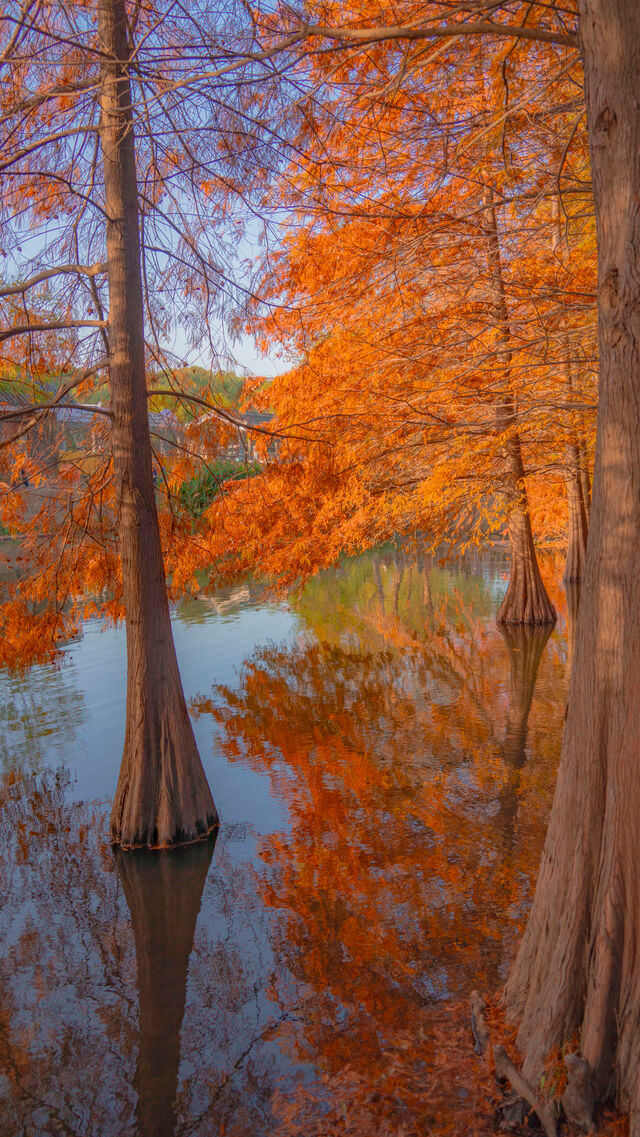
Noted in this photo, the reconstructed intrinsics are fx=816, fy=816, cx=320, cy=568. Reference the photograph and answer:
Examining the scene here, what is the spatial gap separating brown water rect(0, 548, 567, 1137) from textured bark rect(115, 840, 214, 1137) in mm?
16

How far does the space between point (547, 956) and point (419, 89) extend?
6806 millimetres

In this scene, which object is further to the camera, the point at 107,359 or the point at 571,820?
the point at 107,359

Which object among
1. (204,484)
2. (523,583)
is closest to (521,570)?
(523,583)

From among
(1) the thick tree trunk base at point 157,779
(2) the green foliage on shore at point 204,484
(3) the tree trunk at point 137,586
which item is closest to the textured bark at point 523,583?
(2) the green foliage on shore at point 204,484

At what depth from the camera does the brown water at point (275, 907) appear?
4.15 meters

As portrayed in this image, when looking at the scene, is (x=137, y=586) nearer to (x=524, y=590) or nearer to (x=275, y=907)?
(x=275, y=907)

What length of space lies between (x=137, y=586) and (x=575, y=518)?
16697 mm

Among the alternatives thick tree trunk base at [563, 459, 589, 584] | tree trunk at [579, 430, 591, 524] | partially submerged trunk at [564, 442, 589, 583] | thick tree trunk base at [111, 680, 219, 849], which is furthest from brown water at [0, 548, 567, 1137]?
thick tree trunk base at [563, 459, 589, 584]

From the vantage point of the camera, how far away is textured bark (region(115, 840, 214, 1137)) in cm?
419

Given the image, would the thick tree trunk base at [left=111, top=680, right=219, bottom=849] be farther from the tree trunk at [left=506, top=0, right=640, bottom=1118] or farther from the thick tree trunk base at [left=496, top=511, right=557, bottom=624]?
the thick tree trunk base at [left=496, top=511, right=557, bottom=624]

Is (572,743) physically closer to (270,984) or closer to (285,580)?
(270,984)

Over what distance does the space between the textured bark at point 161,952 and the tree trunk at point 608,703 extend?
1918 millimetres

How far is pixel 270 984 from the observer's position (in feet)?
16.7

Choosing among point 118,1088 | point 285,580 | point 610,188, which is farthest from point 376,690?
point 610,188
